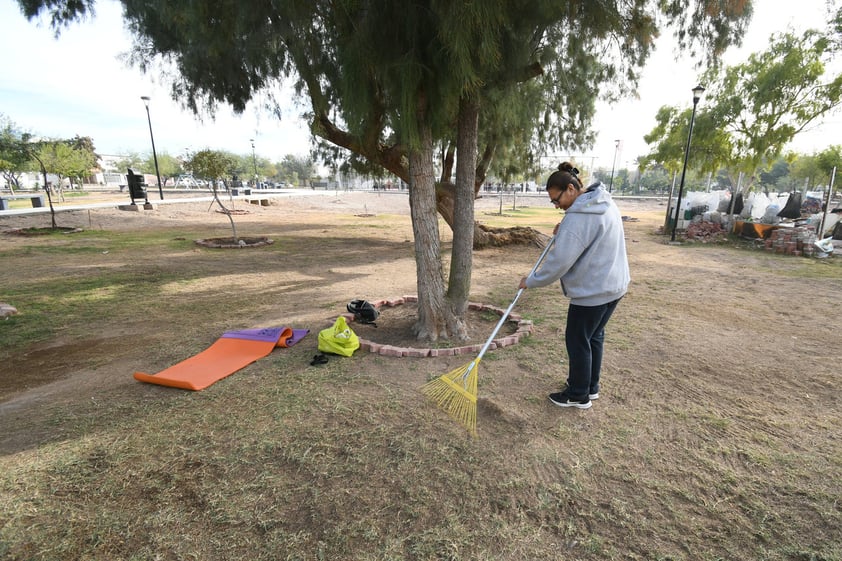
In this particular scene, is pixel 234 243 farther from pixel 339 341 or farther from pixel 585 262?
pixel 585 262

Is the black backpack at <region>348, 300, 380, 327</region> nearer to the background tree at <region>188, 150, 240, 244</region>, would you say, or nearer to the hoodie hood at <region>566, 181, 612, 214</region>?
the hoodie hood at <region>566, 181, 612, 214</region>

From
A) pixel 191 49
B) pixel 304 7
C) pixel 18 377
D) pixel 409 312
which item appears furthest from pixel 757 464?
pixel 191 49

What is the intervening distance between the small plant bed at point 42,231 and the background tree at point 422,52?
9.68 metres

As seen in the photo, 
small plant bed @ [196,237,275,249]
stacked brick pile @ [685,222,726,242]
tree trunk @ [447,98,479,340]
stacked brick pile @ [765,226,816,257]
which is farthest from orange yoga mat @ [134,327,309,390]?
stacked brick pile @ [685,222,726,242]

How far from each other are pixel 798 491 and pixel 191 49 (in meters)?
6.12

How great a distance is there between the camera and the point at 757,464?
2102 millimetres

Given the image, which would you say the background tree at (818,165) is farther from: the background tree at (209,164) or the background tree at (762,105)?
the background tree at (209,164)

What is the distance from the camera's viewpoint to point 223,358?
3420 millimetres

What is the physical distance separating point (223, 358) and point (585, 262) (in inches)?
118

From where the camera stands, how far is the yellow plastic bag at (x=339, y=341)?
347 cm

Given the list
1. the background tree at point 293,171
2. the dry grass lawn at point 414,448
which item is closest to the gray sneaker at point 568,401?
the dry grass lawn at point 414,448

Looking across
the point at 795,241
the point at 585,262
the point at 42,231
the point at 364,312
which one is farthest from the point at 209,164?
the point at 795,241

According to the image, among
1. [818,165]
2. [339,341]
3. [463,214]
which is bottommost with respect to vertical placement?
[339,341]

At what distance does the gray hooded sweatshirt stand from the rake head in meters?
0.84
